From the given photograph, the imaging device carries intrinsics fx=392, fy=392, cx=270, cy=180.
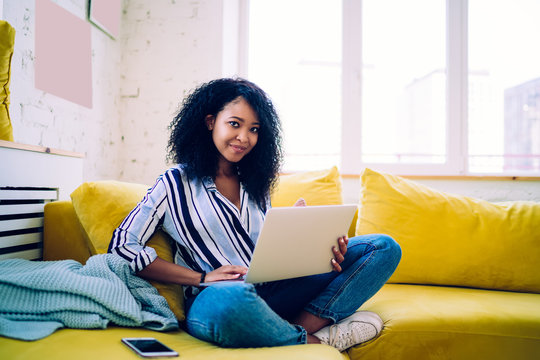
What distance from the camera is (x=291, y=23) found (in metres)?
2.65

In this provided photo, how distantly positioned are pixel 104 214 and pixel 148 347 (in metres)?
0.58

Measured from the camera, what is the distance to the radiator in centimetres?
116

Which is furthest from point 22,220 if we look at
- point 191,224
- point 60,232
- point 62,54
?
point 62,54

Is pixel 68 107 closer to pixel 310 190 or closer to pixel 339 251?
pixel 310 190

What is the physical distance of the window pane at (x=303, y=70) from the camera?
2.59 metres

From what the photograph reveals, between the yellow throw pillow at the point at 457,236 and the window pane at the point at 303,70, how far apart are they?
3.23 feet

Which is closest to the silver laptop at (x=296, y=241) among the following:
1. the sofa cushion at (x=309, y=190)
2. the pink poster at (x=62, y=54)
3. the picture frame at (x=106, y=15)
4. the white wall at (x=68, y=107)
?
the sofa cushion at (x=309, y=190)

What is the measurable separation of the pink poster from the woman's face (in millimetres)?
915

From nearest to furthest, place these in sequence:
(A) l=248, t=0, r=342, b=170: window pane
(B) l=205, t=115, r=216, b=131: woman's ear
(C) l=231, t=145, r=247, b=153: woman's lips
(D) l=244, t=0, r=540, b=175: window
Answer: (C) l=231, t=145, r=247, b=153: woman's lips, (B) l=205, t=115, r=216, b=131: woman's ear, (D) l=244, t=0, r=540, b=175: window, (A) l=248, t=0, r=342, b=170: window pane

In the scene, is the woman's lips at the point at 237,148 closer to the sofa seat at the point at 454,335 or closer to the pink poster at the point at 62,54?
the sofa seat at the point at 454,335

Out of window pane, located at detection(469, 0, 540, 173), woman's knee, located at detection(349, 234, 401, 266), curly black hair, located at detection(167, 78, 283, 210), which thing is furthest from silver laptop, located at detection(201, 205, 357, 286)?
window pane, located at detection(469, 0, 540, 173)

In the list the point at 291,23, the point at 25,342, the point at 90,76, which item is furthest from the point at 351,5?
the point at 25,342

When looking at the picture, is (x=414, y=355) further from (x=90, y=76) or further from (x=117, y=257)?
(x=90, y=76)

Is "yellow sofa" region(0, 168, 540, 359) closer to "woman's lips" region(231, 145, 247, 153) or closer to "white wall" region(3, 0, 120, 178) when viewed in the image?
"woman's lips" region(231, 145, 247, 153)
